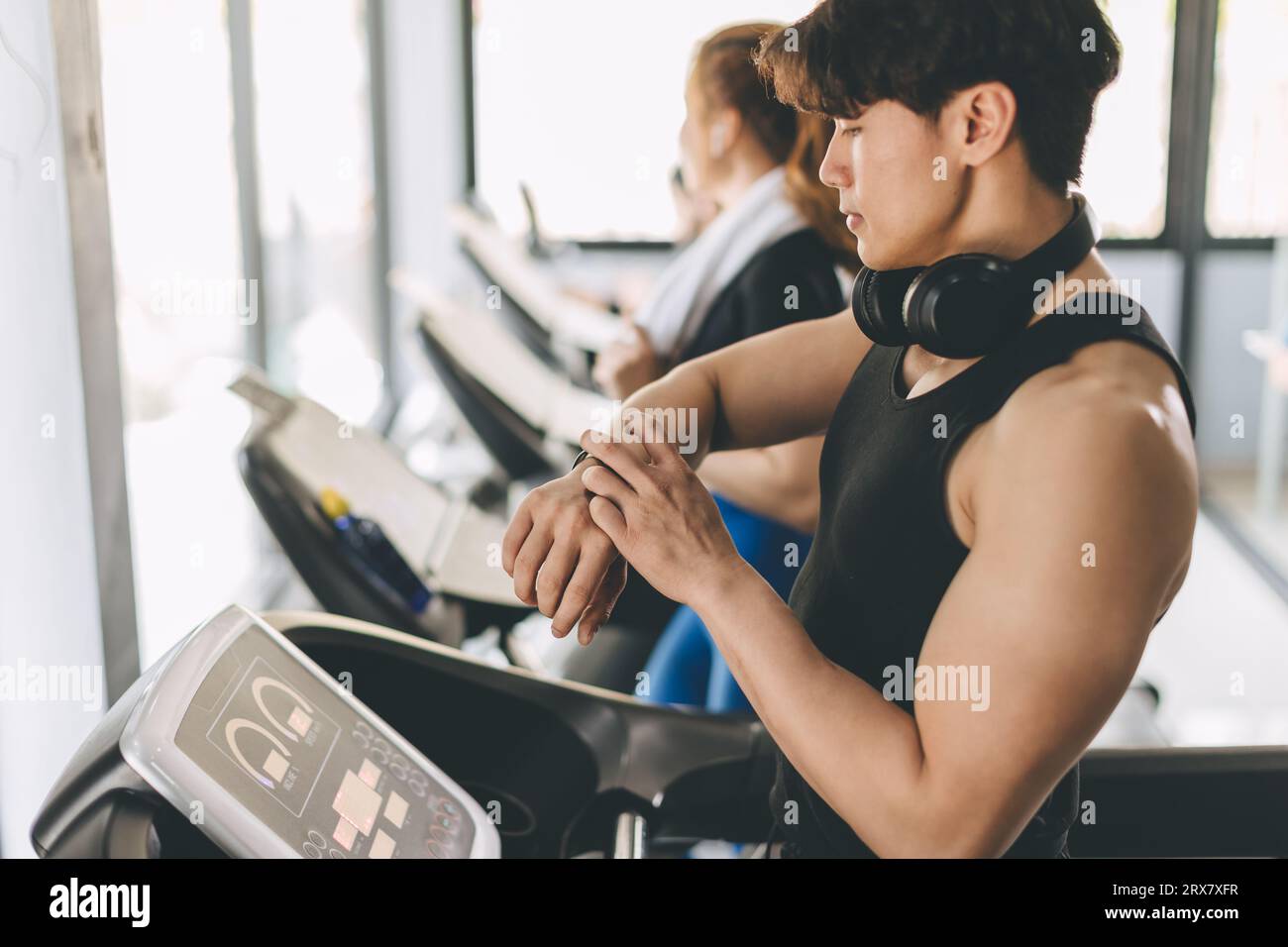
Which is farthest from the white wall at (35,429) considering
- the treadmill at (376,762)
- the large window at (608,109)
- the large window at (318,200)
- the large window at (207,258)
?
the large window at (608,109)

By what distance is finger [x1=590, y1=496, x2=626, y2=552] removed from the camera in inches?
34.6

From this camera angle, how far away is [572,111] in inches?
214

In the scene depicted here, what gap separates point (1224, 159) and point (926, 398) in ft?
16.4

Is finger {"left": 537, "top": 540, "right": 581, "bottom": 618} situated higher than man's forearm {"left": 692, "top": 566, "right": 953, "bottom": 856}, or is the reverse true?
finger {"left": 537, "top": 540, "right": 581, "bottom": 618}

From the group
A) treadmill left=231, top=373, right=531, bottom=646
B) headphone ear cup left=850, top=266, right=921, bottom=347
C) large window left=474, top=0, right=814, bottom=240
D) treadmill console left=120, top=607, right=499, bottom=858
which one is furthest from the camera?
large window left=474, top=0, right=814, bottom=240

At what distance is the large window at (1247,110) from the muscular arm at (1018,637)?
15.6ft

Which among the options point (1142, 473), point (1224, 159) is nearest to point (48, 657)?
point (1142, 473)

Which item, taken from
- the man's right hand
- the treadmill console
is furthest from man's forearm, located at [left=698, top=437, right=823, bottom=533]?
the treadmill console

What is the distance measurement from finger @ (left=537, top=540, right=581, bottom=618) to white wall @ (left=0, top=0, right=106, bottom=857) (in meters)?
0.64

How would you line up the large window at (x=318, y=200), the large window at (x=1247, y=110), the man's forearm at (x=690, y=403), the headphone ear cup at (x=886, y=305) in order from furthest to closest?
the large window at (x=1247, y=110) → the large window at (x=318, y=200) → the man's forearm at (x=690, y=403) → the headphone ear cup at (x=886, y=305)

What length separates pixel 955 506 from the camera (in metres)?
0.84

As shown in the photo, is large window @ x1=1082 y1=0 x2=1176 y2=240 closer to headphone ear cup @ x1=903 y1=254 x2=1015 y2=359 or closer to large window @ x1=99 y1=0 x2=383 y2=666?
large window @ x1=99 y1=0 x2=383 y2=666

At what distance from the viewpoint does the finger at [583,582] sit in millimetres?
882

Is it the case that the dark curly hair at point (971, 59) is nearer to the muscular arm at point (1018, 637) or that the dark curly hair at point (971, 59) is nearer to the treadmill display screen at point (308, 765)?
the muscular arm at point (1018, 637)
